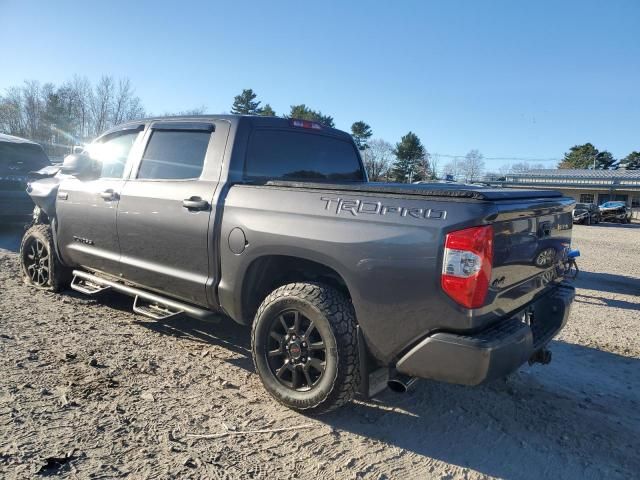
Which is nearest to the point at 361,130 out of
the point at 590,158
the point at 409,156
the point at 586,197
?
the point at 409,156

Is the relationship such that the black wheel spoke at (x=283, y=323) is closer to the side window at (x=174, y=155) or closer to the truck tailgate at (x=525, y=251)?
the truck tailgate at (x=525, y=251)

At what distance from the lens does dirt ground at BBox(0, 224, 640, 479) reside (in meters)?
2.51

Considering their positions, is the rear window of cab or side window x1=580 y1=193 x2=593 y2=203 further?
side window x1=580 y1=193 x2=593 y2=203

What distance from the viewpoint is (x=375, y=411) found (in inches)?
125

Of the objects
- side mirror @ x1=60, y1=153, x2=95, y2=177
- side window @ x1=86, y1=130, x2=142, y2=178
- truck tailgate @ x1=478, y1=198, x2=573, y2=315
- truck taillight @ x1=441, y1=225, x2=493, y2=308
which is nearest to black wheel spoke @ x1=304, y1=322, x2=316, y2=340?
truck taillight @ x1=441, y1=225, x2=493, y2=308

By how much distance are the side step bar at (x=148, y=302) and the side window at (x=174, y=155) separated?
1032mm

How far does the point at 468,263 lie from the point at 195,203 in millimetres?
2080

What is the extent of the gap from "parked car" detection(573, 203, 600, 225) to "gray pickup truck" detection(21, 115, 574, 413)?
98.7 feet

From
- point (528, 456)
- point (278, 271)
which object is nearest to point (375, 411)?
point (528, 456)

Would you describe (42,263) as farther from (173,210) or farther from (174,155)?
(173,210)

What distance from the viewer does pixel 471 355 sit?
92.3 inches

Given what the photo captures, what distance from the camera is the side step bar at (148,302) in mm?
3711

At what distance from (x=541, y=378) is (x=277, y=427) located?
7.62 ft

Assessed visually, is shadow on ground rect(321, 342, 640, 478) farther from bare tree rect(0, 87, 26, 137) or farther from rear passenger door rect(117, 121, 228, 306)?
bare tree rect(0, 87, 26, 137)
